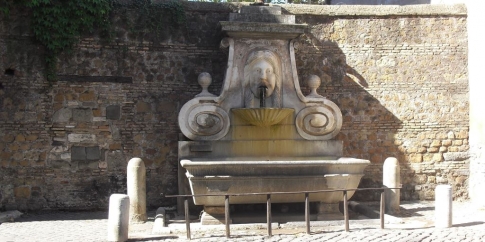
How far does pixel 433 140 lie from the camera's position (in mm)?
10164

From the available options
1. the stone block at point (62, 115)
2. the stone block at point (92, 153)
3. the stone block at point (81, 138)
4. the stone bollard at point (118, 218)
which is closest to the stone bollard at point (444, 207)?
the stone bollard at point (118, 218)

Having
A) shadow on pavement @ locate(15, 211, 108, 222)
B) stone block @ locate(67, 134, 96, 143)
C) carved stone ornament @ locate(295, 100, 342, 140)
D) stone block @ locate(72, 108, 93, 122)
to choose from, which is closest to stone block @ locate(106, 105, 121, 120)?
stone block @ locate(72, 108, 93, 122)

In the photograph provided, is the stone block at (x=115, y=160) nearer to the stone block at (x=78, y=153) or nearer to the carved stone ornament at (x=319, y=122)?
the stone block at (x=78, y=153)

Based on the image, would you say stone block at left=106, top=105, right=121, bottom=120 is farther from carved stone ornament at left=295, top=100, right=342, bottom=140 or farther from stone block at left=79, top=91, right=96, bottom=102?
carved stone ornament at left=295, top=100, right=342, bottom=140

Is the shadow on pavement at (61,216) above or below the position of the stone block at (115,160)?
below

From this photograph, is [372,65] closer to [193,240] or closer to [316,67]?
[316,67]

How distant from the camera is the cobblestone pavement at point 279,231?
21.9 ft

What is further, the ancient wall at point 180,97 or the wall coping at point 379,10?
the wall coping at point 379,10

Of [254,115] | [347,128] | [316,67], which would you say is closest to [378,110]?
[347,128]

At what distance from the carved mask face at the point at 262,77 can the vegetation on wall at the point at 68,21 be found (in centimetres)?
202

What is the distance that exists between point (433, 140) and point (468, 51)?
1776 millimetres

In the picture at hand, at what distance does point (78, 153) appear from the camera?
9.37m

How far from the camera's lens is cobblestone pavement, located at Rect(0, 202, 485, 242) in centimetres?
668

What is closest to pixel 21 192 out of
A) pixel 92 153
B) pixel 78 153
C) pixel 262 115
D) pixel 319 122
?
pixel 78 153
